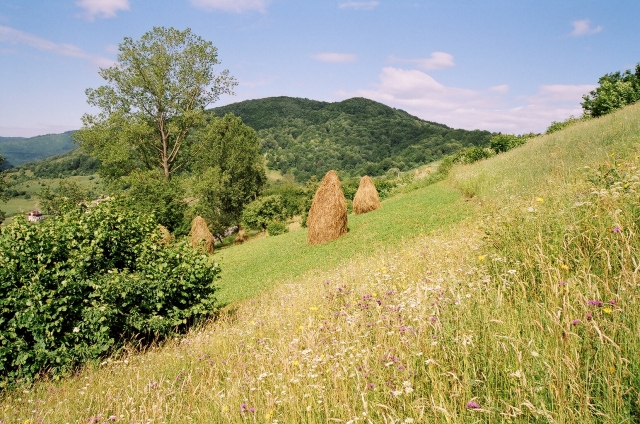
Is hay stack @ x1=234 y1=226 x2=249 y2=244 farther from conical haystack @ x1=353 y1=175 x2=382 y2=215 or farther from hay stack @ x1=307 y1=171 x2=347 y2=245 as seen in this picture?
hay stack @ x1=307 y1=171 x2=347 y2=245

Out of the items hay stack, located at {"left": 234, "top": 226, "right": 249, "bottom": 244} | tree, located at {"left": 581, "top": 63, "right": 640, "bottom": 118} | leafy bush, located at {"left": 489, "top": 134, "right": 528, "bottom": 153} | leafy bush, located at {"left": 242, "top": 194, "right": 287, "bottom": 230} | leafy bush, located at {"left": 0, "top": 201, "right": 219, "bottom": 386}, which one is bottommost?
hay stack, located at {"left": 234, "top": 226, "right": 249, "bottom": 244}

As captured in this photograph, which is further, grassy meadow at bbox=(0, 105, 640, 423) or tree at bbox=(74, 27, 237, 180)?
tree at bbox=(74, 27, 237, 180)

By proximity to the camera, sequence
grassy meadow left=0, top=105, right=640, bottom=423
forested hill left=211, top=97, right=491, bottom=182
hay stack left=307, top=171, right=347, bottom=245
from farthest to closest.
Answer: forested hill left=211, top=97, right=491, bottom=182 < hay stack left=307, top=171, right=347, bottom=245 < grassy meadow left=0, top=105, right=640, bottom=423

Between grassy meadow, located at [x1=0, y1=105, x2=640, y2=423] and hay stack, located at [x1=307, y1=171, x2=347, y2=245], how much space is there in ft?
35.2

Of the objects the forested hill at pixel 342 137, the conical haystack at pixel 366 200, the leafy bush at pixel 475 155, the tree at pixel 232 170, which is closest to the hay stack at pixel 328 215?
the conical haystack at pixel 366 200

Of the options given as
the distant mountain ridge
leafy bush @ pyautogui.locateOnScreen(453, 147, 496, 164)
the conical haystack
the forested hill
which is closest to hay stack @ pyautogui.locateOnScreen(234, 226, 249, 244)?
the conical haystack

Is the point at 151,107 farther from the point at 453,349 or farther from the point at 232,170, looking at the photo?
the point at 453,349

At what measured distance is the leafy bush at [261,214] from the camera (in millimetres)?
43781

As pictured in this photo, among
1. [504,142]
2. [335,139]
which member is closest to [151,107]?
[504,142]

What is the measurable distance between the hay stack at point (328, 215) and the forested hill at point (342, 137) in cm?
8094

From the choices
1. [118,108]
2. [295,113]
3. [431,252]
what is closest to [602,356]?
[431,252]

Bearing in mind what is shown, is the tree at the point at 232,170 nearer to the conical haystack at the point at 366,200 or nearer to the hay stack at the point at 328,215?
the conical haystack at the point at 366,200

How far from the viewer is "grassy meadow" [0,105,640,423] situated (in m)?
2.06

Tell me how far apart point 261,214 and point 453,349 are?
42637 millimetres
